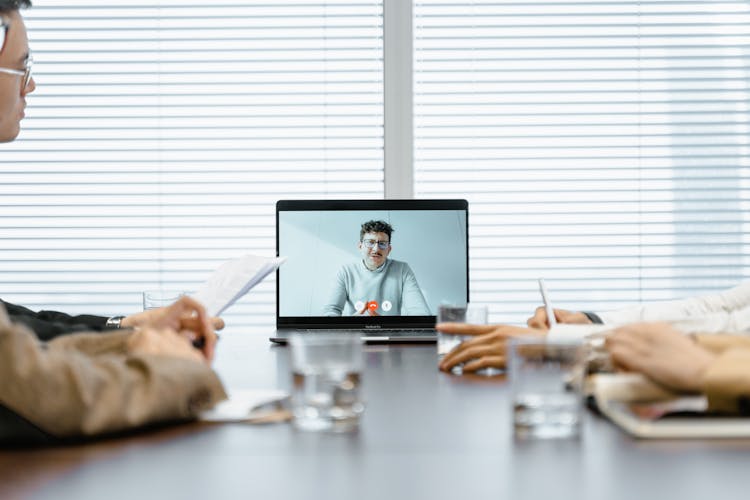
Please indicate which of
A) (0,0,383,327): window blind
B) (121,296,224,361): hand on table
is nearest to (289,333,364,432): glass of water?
(121,296,224,361): hand on table

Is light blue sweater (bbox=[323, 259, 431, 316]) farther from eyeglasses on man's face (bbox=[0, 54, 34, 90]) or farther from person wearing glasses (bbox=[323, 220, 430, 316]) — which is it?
eyeglasses on man's face (bbox=[0, 54, 34, 90])

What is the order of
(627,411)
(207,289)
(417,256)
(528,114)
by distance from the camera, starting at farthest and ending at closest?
1. (528,114)
2. (417,256)
3. (207,289)
4. (627,411)

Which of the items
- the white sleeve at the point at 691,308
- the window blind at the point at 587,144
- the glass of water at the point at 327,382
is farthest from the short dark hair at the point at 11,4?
the window blind at the point at 587,144

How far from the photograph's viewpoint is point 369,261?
239 centimetres

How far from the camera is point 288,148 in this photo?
3332 millimetres

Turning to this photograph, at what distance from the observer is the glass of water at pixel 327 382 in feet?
3.11

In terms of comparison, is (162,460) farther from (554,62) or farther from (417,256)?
(554,62)

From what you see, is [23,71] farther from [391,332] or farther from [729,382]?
[729,382]

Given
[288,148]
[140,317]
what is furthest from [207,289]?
[288,148]

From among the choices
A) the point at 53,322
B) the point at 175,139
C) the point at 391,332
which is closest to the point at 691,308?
the point at 391,332

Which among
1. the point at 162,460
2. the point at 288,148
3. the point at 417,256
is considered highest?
the point at 288,148

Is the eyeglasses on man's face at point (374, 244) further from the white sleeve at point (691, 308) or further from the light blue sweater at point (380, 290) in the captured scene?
the white sleeve at point (691, 308)

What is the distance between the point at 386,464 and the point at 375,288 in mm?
1567

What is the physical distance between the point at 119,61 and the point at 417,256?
1.67 metres
